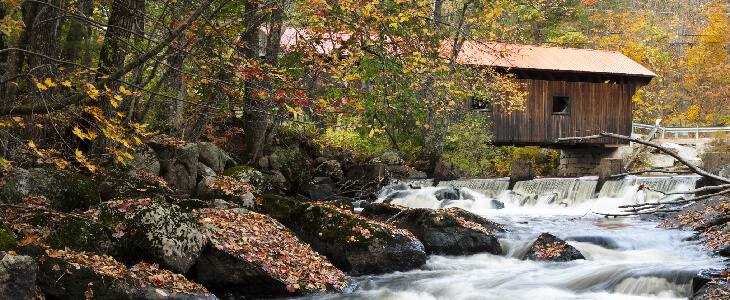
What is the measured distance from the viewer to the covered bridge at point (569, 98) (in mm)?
20891

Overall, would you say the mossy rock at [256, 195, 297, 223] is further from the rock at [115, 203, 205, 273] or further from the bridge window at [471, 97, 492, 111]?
the bridge window at [471, 97, 492, 111]

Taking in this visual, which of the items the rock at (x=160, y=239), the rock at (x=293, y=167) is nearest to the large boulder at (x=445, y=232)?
the rock at (x=160, y=239)

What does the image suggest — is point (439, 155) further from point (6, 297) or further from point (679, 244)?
point (6, 297)

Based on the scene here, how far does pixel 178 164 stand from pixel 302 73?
4159 mm

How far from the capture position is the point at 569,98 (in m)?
21.5

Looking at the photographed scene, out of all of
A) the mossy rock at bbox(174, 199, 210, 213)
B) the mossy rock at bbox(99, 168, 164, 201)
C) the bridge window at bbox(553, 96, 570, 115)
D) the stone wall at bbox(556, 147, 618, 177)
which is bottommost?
the stone wall at bbox(556, 147, 618, 177)

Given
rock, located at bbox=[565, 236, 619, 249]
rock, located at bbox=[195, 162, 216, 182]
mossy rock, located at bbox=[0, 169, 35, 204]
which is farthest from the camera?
rock, located at bbox=[195, 162, 216, 182]

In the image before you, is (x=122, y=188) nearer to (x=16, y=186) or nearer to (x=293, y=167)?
(x=16, y=186)

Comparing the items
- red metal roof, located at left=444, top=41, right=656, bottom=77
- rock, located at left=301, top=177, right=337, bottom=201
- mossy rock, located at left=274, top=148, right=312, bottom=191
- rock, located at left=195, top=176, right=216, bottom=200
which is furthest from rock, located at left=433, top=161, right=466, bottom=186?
rock, located at left=195, top=176, right=216, bottom=200

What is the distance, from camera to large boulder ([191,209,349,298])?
5914 millimetres

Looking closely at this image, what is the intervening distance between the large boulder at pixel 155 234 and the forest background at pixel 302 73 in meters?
0.73

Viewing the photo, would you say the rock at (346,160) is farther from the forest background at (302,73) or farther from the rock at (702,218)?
the rock at (702,218)

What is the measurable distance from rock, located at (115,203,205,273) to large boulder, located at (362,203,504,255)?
3725 millimetres

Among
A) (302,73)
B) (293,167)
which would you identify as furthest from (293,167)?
(302,73)
